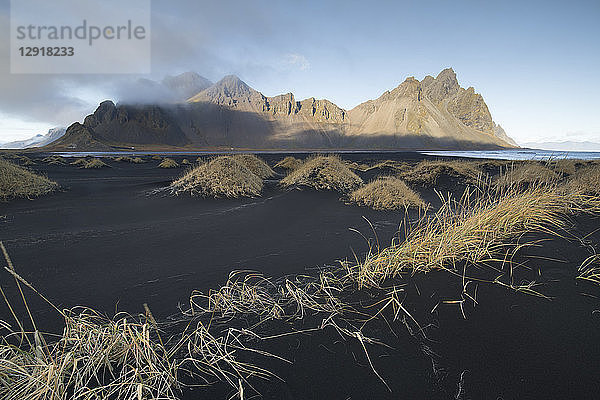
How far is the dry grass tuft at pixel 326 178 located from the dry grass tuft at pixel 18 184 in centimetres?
787

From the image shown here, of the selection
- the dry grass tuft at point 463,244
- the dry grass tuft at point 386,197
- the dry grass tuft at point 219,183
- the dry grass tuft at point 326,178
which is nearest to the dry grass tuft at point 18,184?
the dry grass tuft at point 219,183

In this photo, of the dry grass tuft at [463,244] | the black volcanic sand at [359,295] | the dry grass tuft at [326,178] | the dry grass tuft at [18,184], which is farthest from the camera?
the dry grass tuft at [326,178]

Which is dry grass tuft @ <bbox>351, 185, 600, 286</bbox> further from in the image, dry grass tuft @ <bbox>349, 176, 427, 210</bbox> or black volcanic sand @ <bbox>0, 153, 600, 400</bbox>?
dry grass tuft @ <bbox>349, 176, 427, 210</bbox>

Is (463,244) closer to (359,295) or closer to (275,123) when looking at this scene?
(359,295)

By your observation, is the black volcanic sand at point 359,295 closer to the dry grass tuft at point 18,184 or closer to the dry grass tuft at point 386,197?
the dry grass tuft at point 386,197

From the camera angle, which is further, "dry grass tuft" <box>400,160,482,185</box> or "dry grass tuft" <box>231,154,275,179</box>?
"dry grass tuft" <box>231,154,275,179</box>

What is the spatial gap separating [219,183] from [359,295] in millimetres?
7144

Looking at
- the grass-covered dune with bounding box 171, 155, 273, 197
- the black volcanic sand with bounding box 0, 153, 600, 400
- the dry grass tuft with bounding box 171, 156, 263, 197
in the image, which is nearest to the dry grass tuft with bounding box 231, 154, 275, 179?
the grass-covered dune with bounding box 171, 155, 273, 197

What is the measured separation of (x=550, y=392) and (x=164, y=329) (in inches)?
95.5

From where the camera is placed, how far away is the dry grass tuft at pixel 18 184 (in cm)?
770

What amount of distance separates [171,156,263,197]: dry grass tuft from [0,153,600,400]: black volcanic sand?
241cm

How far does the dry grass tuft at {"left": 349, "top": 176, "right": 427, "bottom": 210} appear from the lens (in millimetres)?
7332

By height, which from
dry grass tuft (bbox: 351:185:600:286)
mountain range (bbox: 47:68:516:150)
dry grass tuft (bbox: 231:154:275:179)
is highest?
mountain range (bbox: 47:68:516:150)

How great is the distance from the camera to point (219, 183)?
8.78 metres
